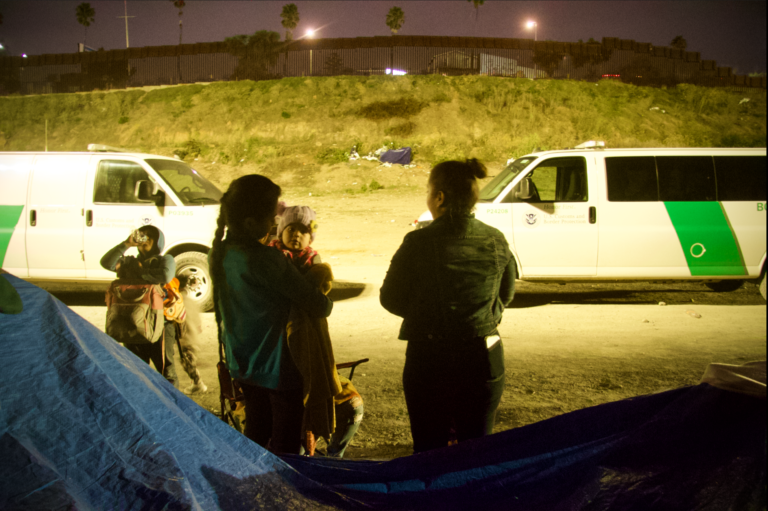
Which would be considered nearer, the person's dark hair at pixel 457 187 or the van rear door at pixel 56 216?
the person's dark hair at pixel 457 187

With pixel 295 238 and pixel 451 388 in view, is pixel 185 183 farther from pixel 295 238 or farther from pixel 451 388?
pixel 451 388

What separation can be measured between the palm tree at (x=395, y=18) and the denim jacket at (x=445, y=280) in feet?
181

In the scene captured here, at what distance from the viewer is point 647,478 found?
5.64ft

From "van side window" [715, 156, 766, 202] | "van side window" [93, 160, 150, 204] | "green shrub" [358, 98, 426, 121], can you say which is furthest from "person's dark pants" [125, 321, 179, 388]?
"green shrub" [358, 98, 426, 121]

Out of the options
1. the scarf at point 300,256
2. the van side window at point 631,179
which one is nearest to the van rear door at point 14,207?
the scarf at point 300,256

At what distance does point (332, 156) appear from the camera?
2841 centimetres

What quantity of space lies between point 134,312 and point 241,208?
6.16ft

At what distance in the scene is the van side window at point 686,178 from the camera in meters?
7.50

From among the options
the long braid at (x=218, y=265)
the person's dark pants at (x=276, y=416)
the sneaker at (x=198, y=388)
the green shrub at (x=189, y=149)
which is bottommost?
the sneaker at (x=198, y=388)

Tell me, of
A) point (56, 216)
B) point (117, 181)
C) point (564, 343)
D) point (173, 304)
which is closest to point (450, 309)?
point (173, 304)

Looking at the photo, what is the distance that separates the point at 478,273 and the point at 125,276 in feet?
9.00

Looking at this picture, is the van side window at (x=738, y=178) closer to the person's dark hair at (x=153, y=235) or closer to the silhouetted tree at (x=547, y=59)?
the person's dark hair at (x=153, y=235)

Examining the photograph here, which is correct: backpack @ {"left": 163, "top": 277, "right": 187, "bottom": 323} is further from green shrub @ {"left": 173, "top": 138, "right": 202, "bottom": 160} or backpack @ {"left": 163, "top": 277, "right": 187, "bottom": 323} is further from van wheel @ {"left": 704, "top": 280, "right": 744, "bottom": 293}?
green shrub @ {"left": 173, "top": 138, "right": 202, "bottom": 160}

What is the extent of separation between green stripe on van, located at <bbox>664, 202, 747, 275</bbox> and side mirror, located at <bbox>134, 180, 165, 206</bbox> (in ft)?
23.1
